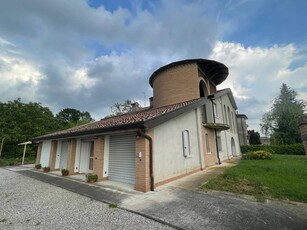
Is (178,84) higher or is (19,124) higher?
(178,84)

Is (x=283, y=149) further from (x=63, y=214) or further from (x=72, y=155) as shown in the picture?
(x=63, y=214)

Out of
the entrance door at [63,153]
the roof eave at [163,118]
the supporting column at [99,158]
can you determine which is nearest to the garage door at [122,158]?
the supporting column at [99,158]

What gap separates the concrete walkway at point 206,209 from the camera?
3662 mm

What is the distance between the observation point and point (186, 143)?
9.39 m

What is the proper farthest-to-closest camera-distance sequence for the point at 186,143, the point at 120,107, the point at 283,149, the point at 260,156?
the point at 120,107, the point at 283,149, the point at 260,156, the point at 186,143

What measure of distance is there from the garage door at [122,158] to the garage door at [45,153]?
8.66 m

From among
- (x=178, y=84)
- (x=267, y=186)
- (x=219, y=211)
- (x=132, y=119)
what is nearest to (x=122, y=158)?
(x=132, y=119)

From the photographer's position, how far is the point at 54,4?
343 inches

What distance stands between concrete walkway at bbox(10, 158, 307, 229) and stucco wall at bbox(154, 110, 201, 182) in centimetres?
117

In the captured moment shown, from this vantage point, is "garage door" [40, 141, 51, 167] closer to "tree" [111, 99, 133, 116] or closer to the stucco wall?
the stucco wall

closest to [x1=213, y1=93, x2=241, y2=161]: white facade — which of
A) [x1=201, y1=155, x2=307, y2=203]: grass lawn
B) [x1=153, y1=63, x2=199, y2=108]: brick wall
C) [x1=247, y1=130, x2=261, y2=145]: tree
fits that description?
[x1=153, y1=63, x2=199, y2=108]: brick wall

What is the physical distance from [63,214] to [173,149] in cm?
531

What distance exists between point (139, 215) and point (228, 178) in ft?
17.0

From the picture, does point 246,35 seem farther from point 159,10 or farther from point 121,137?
point 121,137
